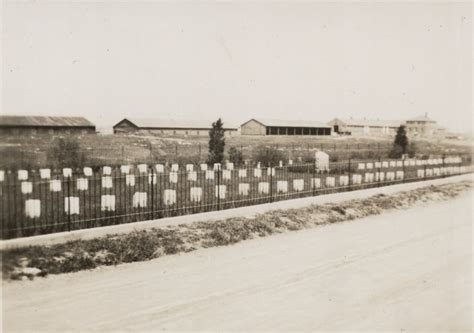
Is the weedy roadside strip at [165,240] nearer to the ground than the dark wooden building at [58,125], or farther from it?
nearer to the ground

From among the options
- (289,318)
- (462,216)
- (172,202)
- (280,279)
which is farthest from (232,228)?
(462,216)

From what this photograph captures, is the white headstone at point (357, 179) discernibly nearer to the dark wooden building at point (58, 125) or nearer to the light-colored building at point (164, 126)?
the dark wooden building at point (58, 125)

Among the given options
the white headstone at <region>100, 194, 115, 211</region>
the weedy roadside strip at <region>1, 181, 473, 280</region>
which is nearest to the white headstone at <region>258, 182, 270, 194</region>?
the weedy roadside strip at <region>1, 181, 473, 280</region>

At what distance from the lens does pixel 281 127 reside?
58.4m

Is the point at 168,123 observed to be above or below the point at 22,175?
above

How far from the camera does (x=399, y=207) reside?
50.4 feet

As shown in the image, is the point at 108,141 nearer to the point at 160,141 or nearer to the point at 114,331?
the point at 160,141

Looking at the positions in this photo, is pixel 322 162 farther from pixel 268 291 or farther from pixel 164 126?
pixel 164 126

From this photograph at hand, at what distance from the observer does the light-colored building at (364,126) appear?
271 ft

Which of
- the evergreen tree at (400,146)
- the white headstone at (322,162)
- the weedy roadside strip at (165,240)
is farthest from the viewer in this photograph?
the evergreen tree at (400,146)

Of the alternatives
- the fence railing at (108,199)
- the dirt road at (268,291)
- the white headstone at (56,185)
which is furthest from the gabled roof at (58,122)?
the dirt road at (268,291)

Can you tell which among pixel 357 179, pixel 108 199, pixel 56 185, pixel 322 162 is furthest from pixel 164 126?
pixel 108 199

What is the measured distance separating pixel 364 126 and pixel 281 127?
3418cm

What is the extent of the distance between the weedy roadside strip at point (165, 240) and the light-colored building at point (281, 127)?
42963mm
